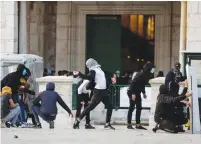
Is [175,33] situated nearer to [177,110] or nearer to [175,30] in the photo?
[175,30]

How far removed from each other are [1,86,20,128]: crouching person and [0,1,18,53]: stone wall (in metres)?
7.34

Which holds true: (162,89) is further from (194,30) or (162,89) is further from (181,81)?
(194,30)

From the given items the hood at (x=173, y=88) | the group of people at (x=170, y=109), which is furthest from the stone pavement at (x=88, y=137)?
the hood at (x=173, y=88)

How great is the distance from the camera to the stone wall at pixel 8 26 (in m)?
21.0

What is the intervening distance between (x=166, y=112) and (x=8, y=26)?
30.6 feet

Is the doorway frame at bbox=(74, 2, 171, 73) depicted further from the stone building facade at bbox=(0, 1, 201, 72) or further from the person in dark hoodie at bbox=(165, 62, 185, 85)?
the person in dark hoodie at bbox=(165, 62, 185, 85)

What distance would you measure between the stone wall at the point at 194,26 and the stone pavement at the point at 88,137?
23.4ft

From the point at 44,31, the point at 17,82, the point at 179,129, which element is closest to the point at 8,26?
the point at 44,31

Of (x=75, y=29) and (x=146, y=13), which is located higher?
(x=146, y=13)

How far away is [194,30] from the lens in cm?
1903

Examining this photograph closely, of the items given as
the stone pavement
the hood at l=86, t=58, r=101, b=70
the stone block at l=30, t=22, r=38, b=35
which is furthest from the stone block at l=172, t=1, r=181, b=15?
the stone pavement

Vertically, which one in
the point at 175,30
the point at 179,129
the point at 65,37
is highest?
the point at 175,30

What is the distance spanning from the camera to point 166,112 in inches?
521

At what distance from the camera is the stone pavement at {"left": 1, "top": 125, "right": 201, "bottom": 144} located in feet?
35.8
